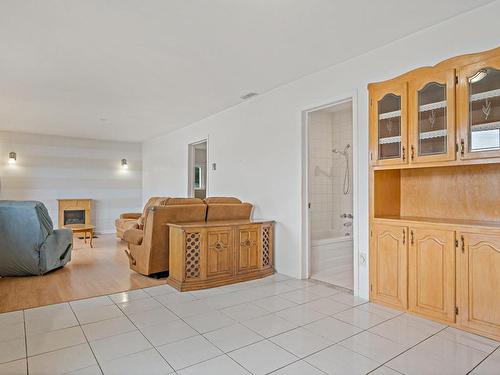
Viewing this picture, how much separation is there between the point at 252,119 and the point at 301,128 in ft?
3.66

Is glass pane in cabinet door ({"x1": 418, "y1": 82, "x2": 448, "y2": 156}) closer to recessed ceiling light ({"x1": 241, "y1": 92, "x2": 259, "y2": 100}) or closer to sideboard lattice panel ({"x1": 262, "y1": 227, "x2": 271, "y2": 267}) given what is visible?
sideboard lattice panel ({"x1": 262, "y1": 227, "x2": 271, "y2": 267})

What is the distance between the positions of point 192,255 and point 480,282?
2712mm

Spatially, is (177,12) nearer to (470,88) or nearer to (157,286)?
(470,88)

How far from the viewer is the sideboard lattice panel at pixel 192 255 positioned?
372 cm

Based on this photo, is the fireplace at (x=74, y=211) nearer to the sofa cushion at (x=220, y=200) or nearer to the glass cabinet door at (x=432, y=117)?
the sofa cushion at (x=220, y=200)

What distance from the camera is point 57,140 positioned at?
328 inches

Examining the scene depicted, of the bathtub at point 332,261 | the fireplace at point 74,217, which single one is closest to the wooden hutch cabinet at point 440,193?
the bathtub at point 332,261

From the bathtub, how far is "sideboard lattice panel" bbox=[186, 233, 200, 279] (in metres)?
1.52

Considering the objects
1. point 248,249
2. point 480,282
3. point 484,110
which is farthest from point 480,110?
point 248,249

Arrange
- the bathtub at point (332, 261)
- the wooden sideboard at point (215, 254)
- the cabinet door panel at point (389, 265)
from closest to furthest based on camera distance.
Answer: the cabinet door panel at point (389, 265) → the wooden sideboard at point (215, 254) → the bathtub at point (332, 261)

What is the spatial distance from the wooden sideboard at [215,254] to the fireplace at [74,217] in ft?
18.2

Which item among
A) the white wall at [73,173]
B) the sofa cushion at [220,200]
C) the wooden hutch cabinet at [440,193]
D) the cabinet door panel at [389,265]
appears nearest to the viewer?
the wooden hutch cabinet at [440,193]

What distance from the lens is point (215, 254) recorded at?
12.7ft

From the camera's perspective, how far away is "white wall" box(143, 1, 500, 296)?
2.82 meters
